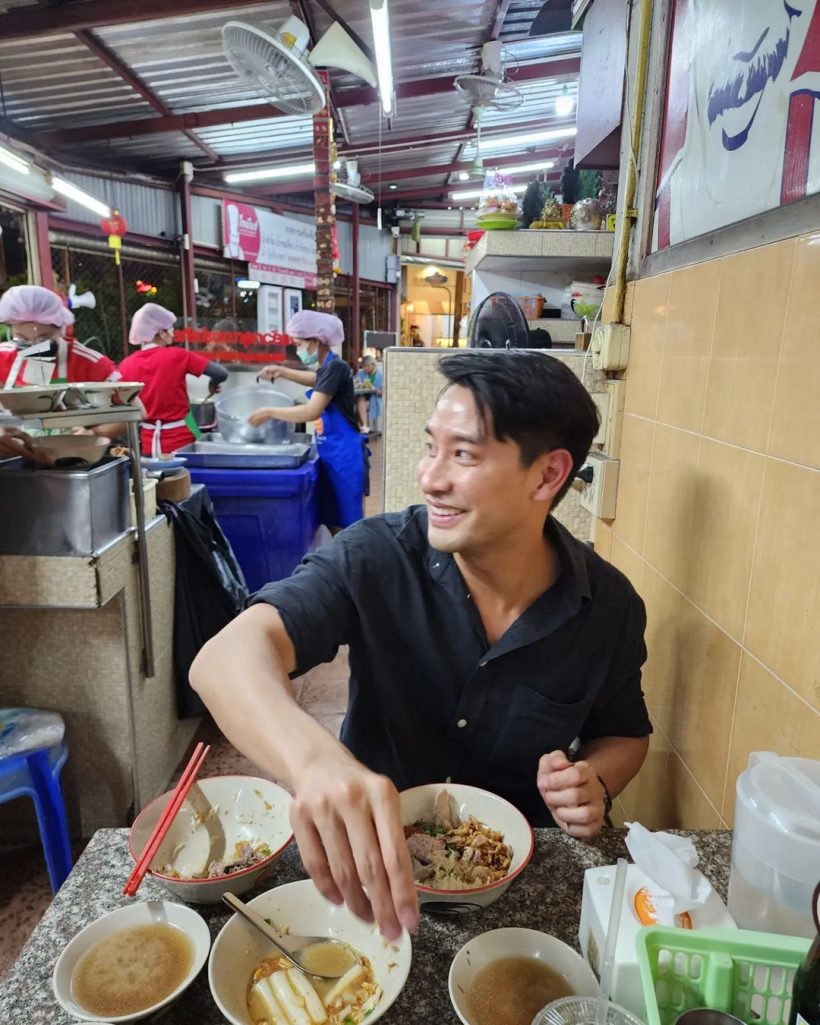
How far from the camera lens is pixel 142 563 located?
2396 mm

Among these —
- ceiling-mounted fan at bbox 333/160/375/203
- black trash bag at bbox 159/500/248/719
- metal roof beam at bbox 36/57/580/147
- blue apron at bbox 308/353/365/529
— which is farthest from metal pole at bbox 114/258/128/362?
black trash bag at bbox 159/500/248/719

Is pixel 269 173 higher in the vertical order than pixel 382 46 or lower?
higher

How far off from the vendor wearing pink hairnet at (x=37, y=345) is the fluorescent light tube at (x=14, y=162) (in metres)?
2.07

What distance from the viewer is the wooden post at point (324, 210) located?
6086 mm

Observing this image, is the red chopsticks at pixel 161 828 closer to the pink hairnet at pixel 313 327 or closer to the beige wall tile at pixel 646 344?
the beige wall tile at pixel 646 344

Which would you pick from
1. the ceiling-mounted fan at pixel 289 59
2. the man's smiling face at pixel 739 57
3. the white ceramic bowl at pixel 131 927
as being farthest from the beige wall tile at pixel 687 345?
the ceiling-mounted fan at pixel 289 59

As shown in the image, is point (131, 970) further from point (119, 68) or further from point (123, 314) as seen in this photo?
point (123, 314)

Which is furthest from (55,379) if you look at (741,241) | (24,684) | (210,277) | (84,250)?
(210,277)

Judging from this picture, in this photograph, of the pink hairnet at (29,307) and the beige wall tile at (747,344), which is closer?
the beige wall tile at (747,344)

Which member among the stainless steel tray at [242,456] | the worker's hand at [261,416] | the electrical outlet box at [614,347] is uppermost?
the electrical outlet box at [614,347]

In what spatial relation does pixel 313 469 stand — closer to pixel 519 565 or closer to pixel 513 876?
pixel 519 565

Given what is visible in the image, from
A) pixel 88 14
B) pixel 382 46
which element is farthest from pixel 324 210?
pixel 88 14

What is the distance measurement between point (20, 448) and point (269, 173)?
343 inches

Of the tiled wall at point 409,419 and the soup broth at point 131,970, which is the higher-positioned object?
the tiled wall at point 409,419
